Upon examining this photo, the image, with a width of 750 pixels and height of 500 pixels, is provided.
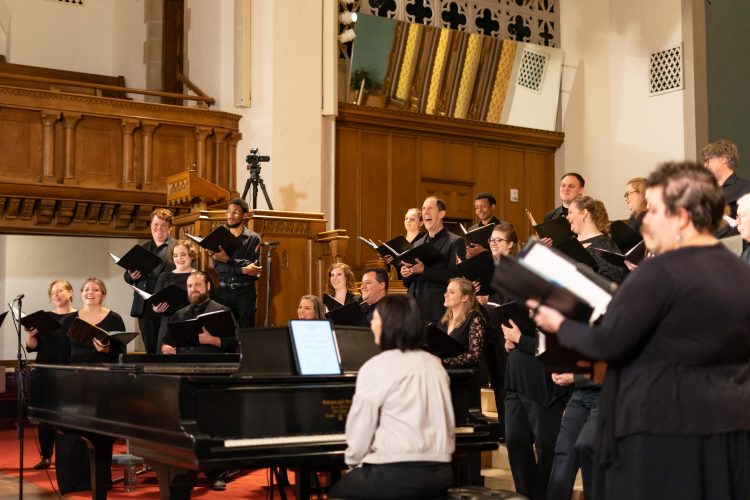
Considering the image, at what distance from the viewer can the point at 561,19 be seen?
1362 cm

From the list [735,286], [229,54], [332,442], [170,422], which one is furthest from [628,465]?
[229,54]

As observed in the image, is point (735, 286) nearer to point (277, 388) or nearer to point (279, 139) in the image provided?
point (277, 388)

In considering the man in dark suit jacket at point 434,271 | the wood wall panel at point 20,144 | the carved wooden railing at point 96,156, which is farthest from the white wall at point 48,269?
the man in dark suit jacket at point 434,271

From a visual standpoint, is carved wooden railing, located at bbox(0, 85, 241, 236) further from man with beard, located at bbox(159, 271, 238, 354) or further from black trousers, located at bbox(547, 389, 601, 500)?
black trousers, located at bbox(547, 389, 601, 500)

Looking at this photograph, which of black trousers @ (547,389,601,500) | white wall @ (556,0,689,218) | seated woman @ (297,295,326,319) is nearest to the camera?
black trousers @ (547,389,601,500)

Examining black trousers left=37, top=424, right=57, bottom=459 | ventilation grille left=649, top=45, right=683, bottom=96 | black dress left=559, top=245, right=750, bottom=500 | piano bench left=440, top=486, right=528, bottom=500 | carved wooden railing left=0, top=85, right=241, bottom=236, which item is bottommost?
black trousers left=37, top=424, right=57, bottom=459

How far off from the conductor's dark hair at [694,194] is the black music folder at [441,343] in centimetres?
235

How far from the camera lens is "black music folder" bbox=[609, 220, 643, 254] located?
6023 mm

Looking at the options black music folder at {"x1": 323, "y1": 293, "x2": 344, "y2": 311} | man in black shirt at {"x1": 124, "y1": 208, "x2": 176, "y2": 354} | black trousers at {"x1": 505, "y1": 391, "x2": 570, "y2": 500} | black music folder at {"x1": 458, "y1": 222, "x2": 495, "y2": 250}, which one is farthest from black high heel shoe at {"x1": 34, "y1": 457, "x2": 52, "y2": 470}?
black trousers at {"x1": 505, "y1": 391, "x2": 570, "y2": 500}

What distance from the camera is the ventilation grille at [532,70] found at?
43.5 feet

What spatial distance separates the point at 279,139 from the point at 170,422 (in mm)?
7787

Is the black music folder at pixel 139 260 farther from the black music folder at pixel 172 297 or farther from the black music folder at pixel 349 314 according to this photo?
the black music folder at pixel 349 314

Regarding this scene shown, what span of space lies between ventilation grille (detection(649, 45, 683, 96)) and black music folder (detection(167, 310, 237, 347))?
7.86 meters

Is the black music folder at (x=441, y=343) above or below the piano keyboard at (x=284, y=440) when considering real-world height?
above
